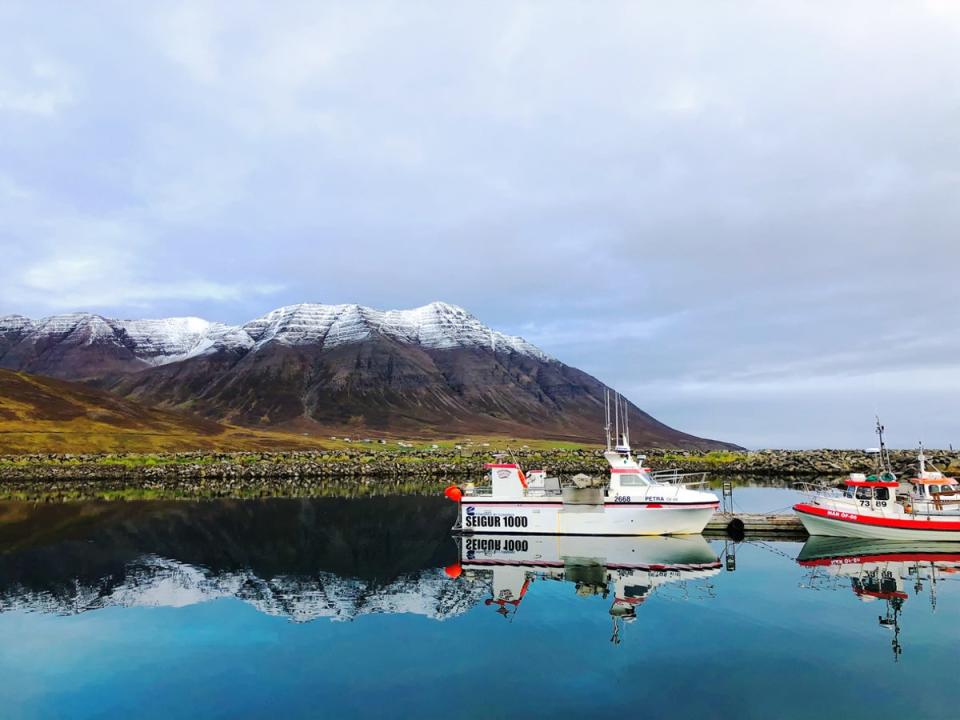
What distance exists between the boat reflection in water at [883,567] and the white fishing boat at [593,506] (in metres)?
8.21

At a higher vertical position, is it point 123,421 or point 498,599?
point 123,421

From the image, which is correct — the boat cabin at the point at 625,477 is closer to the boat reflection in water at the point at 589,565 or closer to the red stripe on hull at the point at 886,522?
the boat reflection in water at the point at 589,565

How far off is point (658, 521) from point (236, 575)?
94.4 feet

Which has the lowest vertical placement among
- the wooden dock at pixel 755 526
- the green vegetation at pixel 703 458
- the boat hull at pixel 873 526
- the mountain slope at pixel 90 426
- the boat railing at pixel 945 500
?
the wooden dock at pixel 755 526

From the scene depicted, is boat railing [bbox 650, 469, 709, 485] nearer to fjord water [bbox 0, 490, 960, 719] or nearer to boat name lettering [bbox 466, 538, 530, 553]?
fjord water [bbox 0, 490, 960, 719]

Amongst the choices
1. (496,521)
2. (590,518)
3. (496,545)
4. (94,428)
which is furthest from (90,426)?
(590,518)

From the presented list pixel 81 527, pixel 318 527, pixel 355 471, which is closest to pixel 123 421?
pixel 355 471

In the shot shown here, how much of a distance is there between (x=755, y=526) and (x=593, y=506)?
523 inches

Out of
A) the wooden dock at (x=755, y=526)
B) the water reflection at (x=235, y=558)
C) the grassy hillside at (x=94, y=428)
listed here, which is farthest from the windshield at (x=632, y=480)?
the grassy hillside at (x=94, y=428)

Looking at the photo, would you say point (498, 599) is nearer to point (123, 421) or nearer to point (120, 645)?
point (120, 645)

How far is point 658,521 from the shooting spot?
154ft

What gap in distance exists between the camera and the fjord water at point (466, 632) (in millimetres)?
20578

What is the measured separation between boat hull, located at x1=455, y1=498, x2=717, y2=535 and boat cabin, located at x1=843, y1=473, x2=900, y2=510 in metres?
10.0

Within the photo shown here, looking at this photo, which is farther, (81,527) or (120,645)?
(81,527)
